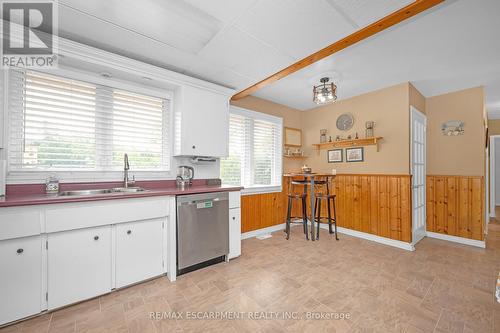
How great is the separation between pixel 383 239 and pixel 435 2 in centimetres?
310

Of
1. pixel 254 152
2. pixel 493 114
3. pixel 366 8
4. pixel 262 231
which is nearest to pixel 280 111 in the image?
pixel 254 152

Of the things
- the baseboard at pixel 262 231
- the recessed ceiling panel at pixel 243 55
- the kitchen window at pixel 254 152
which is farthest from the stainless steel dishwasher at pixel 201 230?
the recessed ceiling panel at pixel 243 55

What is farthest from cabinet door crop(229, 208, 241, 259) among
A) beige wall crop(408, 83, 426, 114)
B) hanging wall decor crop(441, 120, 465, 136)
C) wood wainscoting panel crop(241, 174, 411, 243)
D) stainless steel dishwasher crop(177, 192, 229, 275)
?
hanging wall decor crop(441, 120, 465, 136)

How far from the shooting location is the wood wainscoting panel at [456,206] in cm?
318

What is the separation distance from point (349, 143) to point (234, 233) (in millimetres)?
2670

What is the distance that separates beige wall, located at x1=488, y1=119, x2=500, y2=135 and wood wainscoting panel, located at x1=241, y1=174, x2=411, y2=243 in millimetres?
4648

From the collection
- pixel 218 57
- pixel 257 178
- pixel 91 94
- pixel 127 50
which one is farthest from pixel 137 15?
pixel 257 178

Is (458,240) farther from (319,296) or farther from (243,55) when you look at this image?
(243,55)

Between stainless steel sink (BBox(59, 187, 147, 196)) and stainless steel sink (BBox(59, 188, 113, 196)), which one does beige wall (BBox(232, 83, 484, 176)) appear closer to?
stainless steel sink (BBox(59, 187, 147, 196))

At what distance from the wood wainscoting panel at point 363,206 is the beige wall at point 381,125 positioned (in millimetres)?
176

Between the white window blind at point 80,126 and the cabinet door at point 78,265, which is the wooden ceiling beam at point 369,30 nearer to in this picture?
the white window blind at point 80,126

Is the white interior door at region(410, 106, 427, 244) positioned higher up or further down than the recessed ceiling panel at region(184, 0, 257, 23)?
further down

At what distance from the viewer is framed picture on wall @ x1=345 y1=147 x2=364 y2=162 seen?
3639mm

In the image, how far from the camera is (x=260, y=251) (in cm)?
298
